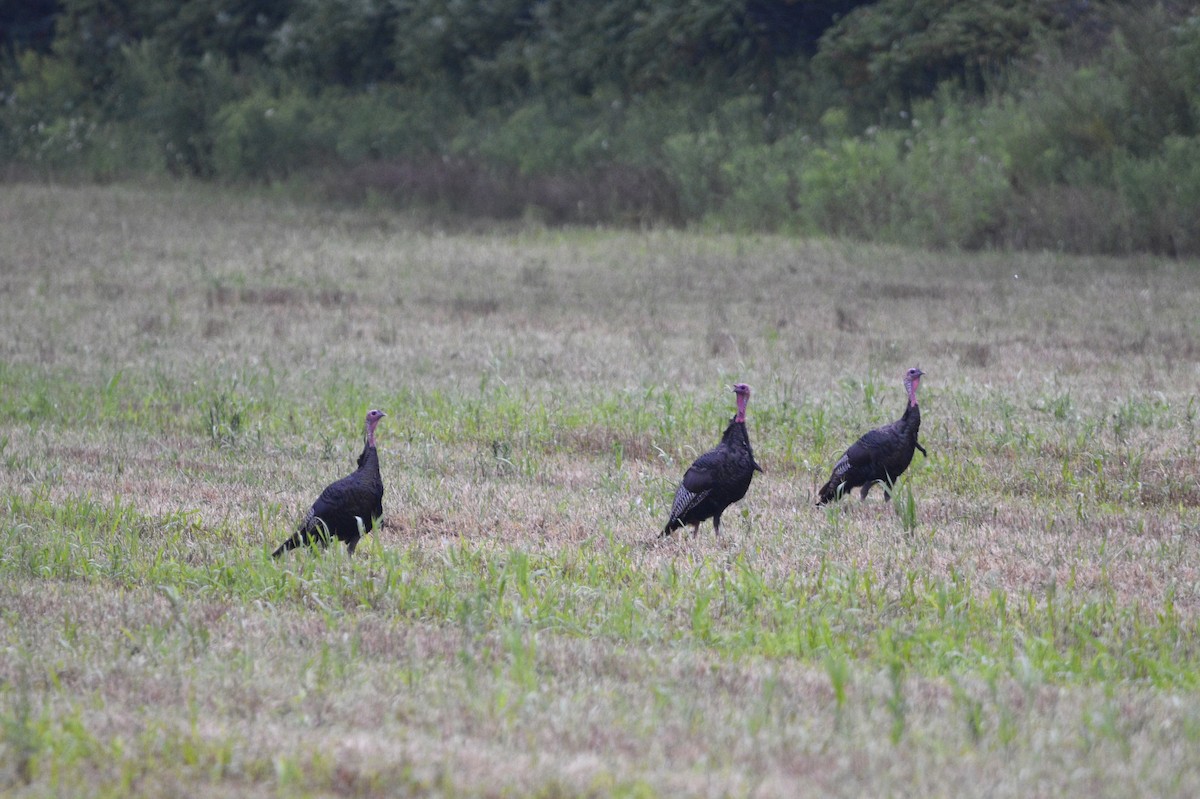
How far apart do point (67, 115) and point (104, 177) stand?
593cm

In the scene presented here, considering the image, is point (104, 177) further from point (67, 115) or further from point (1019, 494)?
point (1019, 494)

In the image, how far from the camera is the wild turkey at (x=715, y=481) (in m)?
6.89

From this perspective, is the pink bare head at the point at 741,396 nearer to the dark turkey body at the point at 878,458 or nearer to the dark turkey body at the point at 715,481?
the dark turkey body at the point at 715,481

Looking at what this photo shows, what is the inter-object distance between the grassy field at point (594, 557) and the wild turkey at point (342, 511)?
0.20m

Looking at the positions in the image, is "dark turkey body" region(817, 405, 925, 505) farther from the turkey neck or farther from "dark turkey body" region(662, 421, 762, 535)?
"dark turkey body" region(662, 421, 762, 535)

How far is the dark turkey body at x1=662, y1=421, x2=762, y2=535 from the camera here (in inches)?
271

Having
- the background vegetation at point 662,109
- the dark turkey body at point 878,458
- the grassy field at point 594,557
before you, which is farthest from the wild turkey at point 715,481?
the background vegetation at point 662,109

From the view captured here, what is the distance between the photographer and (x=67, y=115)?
34.0m

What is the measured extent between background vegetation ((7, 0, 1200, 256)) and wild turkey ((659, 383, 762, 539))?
1304 cm

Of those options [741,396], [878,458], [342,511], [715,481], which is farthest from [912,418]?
[342,511]

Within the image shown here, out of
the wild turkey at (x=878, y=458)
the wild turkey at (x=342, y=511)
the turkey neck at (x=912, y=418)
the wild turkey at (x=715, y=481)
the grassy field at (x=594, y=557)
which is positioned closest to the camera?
the grassy field at (x=594, y=557)

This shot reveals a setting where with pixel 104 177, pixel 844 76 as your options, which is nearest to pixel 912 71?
pixel 844 76

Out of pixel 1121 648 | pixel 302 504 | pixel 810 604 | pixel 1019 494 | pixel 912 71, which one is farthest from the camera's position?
pixel 912 71

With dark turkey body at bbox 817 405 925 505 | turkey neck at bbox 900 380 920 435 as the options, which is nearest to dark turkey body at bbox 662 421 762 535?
dark turkey body at bbox 817 405 925 505
